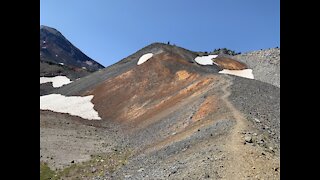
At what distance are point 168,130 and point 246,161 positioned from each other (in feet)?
50.5

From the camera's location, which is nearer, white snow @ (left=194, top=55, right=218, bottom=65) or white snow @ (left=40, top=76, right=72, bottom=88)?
white snow @ (left=194, top=55, right=218, bottom=65)

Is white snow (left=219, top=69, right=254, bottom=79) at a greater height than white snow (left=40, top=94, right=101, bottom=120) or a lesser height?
greater

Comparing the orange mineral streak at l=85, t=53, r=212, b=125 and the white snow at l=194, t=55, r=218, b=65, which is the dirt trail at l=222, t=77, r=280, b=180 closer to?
the orange mineral streak at l=85, t=53, r=212, b=125

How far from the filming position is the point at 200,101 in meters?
35.8

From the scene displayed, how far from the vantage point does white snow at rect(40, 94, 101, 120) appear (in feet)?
170

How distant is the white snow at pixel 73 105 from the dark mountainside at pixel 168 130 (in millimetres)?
1490

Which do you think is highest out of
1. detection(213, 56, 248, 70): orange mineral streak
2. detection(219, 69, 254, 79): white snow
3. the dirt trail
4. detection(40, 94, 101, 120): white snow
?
detection(213, 56, 248, 70): orange mineral streak

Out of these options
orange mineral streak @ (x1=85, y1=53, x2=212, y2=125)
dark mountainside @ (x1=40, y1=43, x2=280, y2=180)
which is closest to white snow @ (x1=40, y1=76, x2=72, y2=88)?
dark mountainside @ (x1=40, y1=43, x2=280, y2=180)

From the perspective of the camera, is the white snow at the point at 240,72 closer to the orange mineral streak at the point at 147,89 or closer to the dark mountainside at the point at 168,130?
the orange mineral streak at the point at 147,89

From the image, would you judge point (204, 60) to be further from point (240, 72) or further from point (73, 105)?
point (73, 105)

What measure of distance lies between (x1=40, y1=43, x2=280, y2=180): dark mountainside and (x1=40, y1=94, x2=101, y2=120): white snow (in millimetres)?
1490

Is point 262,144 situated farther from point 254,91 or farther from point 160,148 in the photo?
point 254,91
